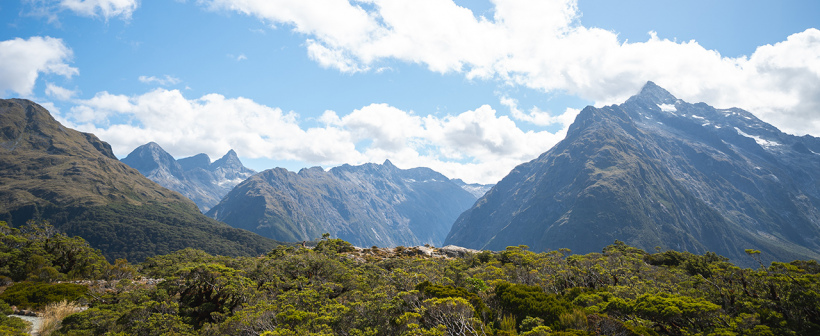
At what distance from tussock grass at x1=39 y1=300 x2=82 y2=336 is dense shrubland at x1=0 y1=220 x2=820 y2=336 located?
4.93 feet

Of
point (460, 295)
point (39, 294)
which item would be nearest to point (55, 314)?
point (39, 294)

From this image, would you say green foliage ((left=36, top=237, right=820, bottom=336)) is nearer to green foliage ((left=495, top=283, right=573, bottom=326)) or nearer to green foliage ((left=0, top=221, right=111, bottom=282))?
green foliage ((left=495, top=283, right=573, bottom=326))

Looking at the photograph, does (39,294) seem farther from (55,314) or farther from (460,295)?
(460,295)

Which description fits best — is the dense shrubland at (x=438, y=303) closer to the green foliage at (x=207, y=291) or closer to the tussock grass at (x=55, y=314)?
the green foliage at (x=207, y=291)

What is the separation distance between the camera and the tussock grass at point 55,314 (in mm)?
35434

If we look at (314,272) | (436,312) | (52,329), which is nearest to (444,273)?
(314,272)

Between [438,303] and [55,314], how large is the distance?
44.3 metres

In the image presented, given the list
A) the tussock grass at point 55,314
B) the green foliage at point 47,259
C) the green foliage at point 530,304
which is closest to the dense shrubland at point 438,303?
the green foliage at point 530,304

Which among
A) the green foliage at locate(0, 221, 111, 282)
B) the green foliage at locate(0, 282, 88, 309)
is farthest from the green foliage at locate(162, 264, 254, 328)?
the green foliage at locate(0, 221, 111, 282)

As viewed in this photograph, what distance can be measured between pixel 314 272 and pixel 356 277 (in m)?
7.87

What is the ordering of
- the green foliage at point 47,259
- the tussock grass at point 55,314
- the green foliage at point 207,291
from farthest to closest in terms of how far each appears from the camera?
the green foliage at point 47,259
the green foliage at point 207,291
the tussock grass at point 55,314

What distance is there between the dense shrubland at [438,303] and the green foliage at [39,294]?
2.70 meters

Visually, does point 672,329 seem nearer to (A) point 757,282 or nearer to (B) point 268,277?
(A) point 757,282

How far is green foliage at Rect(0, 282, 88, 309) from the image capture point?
141 ft
